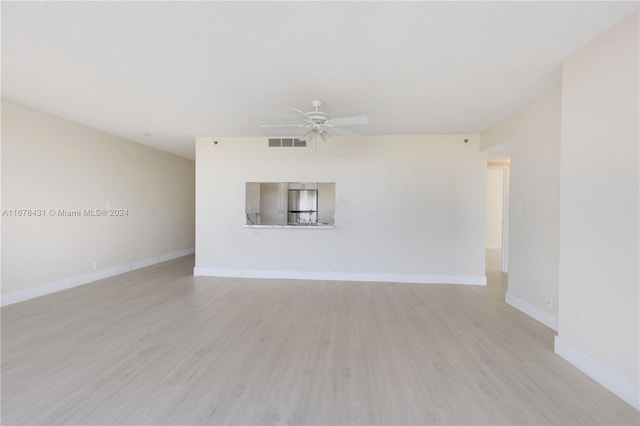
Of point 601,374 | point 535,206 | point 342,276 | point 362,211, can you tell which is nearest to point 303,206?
point 362,211

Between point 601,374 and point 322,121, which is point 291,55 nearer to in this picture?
point 322,121

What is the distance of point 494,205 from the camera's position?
8.52m

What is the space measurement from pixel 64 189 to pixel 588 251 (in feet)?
21.9

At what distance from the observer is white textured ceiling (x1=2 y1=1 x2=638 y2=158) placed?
199 centimetres

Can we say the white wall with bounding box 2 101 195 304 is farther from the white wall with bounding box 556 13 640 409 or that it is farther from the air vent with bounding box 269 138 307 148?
the white wall with bounding box 556 13 640 409

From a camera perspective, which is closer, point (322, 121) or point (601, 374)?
point (601, 374)

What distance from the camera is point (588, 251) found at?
2281 mm

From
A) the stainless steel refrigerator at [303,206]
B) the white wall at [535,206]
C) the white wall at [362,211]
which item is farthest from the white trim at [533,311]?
the stainless steel refrigerator at [303,206]

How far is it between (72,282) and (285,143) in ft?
14.1


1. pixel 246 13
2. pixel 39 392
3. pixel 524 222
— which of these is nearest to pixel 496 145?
pixel 524 222

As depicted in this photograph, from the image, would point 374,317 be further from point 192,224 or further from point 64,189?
point 192,224

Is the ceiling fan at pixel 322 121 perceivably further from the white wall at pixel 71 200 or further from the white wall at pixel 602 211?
the white wall at pixel 71 200

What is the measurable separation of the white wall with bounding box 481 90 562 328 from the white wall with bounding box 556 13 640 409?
82 centimetres

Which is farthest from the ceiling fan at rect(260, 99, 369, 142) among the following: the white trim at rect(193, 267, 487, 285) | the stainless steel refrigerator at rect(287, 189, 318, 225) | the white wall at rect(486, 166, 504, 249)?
the white wall at rect(486, 166, 504, 249)
